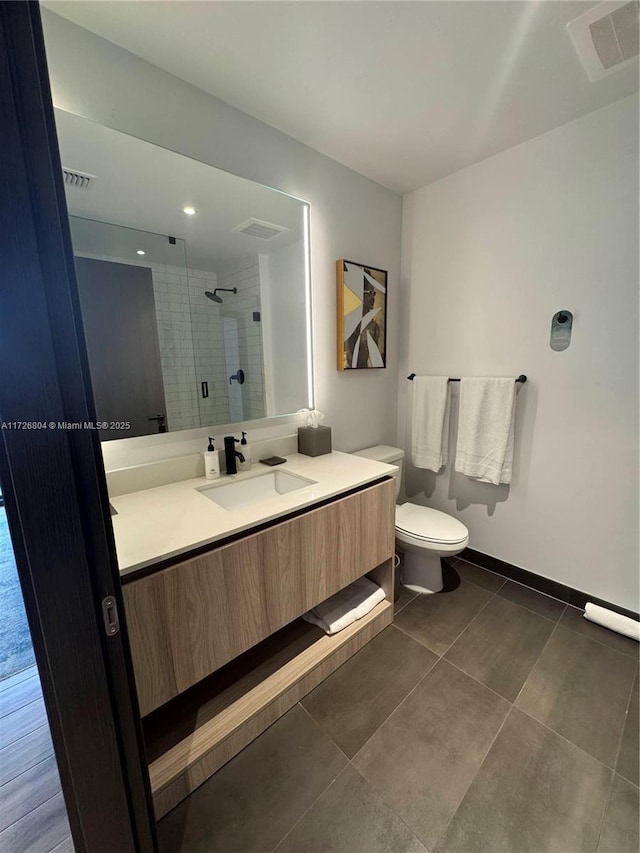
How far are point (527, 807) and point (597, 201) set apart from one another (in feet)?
7.78

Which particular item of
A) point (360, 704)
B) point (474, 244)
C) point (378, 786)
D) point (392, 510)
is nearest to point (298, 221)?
point (474, 244)

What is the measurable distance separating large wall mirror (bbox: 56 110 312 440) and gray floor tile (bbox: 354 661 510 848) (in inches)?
56.0

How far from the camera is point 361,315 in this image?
2.07 metres

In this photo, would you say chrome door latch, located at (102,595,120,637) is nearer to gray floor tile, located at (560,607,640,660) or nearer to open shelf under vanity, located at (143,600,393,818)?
open shelf under vanity, located at (143,600,393,818)

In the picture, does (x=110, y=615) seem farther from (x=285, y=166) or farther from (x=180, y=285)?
(x=285, y=166)

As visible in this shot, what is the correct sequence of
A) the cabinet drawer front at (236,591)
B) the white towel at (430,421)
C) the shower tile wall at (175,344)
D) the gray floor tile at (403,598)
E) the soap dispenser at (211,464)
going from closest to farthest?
the cabinet drawer front at (236,591) < the shower tile wall at (175,344) < the soap dispenser at (211,464) < the gray floor tile at (403,598) < the white towel at (430,421)

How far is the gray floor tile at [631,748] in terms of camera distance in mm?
1105

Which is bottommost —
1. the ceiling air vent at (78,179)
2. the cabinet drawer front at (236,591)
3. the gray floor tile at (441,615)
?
the gray floor tile at (441,615)

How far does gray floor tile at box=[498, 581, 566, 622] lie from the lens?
181 centimetres

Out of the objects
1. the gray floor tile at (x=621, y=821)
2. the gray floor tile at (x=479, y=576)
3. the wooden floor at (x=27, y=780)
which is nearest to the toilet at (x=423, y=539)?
the gray floor tile at (x=479, y=576)

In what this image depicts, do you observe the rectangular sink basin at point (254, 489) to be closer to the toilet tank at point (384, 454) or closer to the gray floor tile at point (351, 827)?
the toilet tank at point (384, 454)

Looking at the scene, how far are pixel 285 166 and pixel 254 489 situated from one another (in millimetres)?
1593

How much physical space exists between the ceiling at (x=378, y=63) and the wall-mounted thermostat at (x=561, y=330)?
89 centimetres

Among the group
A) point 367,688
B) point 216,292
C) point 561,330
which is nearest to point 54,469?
point 216,292
